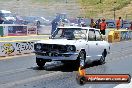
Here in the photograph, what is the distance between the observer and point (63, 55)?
46.9ft

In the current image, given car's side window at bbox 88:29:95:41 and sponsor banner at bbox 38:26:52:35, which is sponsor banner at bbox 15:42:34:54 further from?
sponsor banner at bbox 38:26:52:35

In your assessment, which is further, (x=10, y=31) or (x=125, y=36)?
(x=125, y=36)

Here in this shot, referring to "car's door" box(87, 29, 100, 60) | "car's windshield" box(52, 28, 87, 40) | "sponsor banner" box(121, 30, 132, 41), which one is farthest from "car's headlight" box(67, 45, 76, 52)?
"sponsor banner" box(121, 30, 132, 41)

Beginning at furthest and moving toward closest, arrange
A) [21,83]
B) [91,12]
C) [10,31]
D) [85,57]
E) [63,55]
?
[91,12]
[10,31]
[85,57]
[63,55]
[21,83]

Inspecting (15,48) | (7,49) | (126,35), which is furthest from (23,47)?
(126,35)

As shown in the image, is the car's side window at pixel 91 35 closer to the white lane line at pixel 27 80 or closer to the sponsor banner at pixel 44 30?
the white lane line at pixel 27 80

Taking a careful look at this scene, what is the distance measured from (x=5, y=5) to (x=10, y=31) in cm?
3053

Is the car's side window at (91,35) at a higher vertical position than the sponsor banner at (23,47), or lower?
higher

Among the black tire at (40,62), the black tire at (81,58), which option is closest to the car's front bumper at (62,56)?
the black tire at (81,58)

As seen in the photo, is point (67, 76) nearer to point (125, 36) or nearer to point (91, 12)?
point (125, 36)

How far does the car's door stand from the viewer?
51.5 feet

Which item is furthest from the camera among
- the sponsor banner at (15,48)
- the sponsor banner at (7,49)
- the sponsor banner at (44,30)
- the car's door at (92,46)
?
the sponsor banner at (44,30)

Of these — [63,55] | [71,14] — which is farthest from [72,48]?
[71,14]

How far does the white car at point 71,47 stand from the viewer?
47.0 ft
